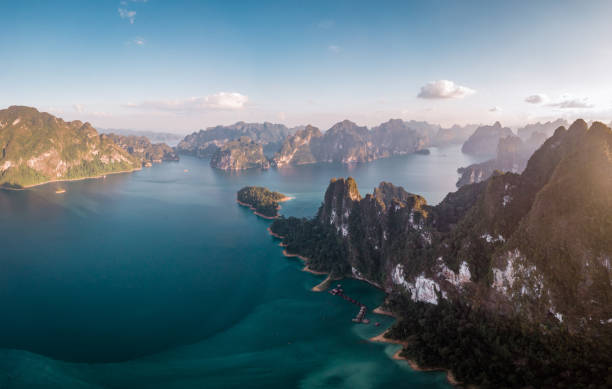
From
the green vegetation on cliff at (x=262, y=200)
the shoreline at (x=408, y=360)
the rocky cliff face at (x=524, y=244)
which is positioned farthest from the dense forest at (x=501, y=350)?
the green vegetation on cliff at (x=262, y=200)

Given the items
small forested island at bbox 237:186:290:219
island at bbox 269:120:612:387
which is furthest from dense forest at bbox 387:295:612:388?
small forested island at bbox 237:186:290:219

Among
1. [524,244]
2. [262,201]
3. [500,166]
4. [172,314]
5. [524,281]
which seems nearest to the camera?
[524,281]

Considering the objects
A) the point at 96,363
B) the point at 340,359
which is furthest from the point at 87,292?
the point at 340,359

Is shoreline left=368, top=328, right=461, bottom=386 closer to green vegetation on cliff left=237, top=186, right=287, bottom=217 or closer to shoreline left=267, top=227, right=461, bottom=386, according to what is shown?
shoreline left=267, top=227, right=461, bottom=386

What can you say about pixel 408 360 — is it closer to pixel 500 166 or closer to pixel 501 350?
pixel 501 350

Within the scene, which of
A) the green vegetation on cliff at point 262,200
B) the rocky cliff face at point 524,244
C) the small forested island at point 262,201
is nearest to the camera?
the rocky cliff face at point 524,244

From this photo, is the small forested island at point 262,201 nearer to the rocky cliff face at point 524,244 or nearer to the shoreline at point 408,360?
the rocky cliff face at point 524,244

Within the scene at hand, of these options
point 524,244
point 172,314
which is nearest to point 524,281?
point 524,244
